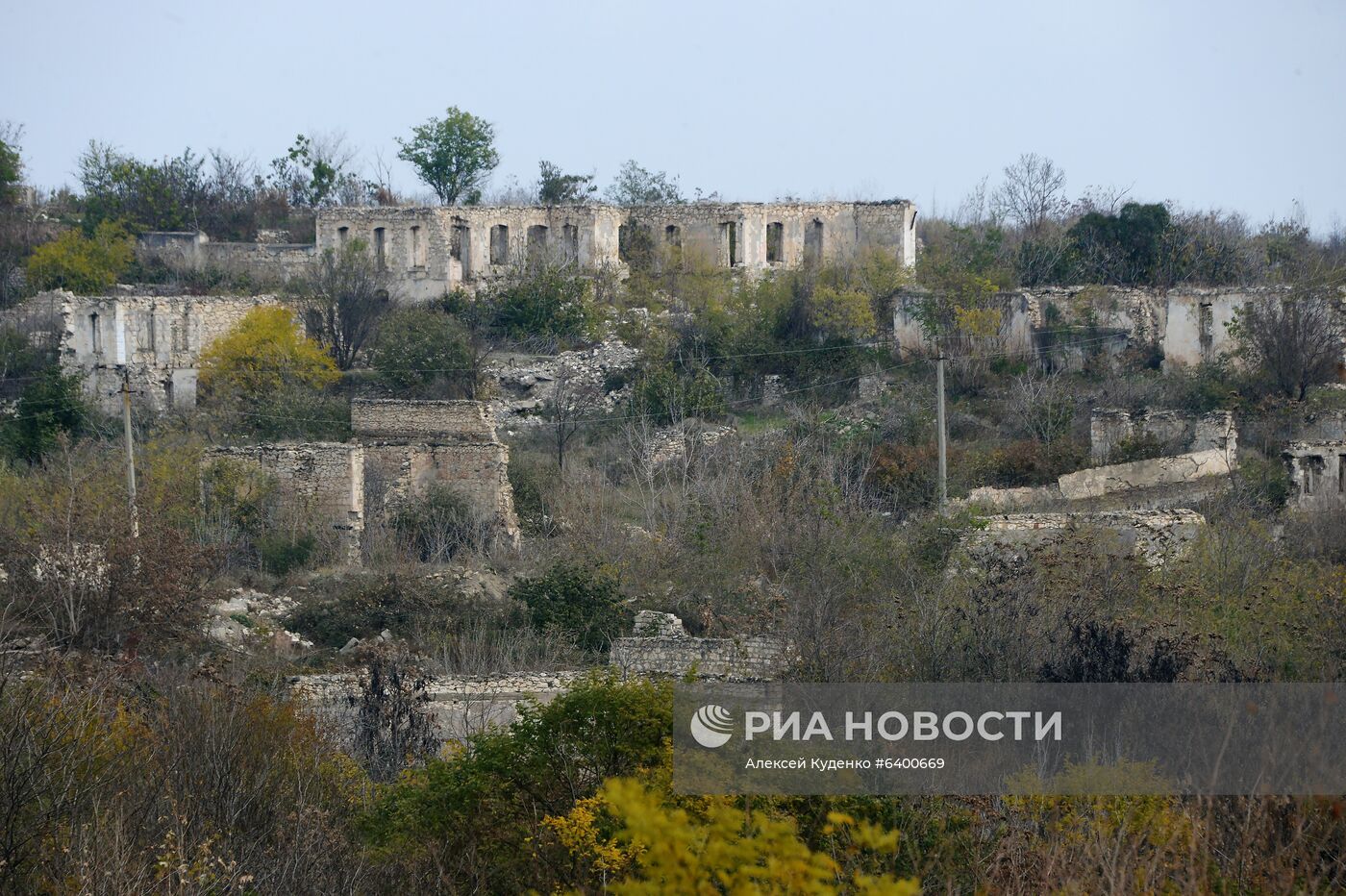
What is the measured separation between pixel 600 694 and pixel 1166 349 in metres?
18.7

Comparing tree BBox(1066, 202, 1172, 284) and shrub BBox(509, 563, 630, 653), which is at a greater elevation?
tree BBox(1066, 202, 1172, 284)

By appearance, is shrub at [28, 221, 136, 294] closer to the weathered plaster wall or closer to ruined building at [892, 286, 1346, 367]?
the weathered plaster wall

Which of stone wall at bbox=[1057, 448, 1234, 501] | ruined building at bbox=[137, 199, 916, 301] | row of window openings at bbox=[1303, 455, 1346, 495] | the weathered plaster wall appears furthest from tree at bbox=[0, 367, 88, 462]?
row of window openings at bbox=[1303, 455, 1346, 495]

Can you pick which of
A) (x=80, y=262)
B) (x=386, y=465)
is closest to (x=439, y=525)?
(x=386, y=465)

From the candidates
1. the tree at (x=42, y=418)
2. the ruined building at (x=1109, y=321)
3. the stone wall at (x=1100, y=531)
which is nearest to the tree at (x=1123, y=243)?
the ruined building at (x=1109, y=321)

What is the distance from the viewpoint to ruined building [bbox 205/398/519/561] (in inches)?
789

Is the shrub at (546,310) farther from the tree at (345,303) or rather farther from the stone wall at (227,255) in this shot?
the stone wall at (227,255)

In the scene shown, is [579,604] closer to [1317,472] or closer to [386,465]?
[386,465]

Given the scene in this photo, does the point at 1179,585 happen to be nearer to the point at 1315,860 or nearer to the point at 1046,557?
the point at 1046,557

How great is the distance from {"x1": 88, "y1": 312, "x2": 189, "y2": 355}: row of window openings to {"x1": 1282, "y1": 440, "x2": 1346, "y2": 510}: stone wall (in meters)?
Result: 17.6

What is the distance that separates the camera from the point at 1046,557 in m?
14.7

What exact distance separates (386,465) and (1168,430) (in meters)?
10.5

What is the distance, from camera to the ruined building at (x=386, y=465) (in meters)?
20.0

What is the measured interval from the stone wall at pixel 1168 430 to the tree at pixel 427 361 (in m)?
9.43
